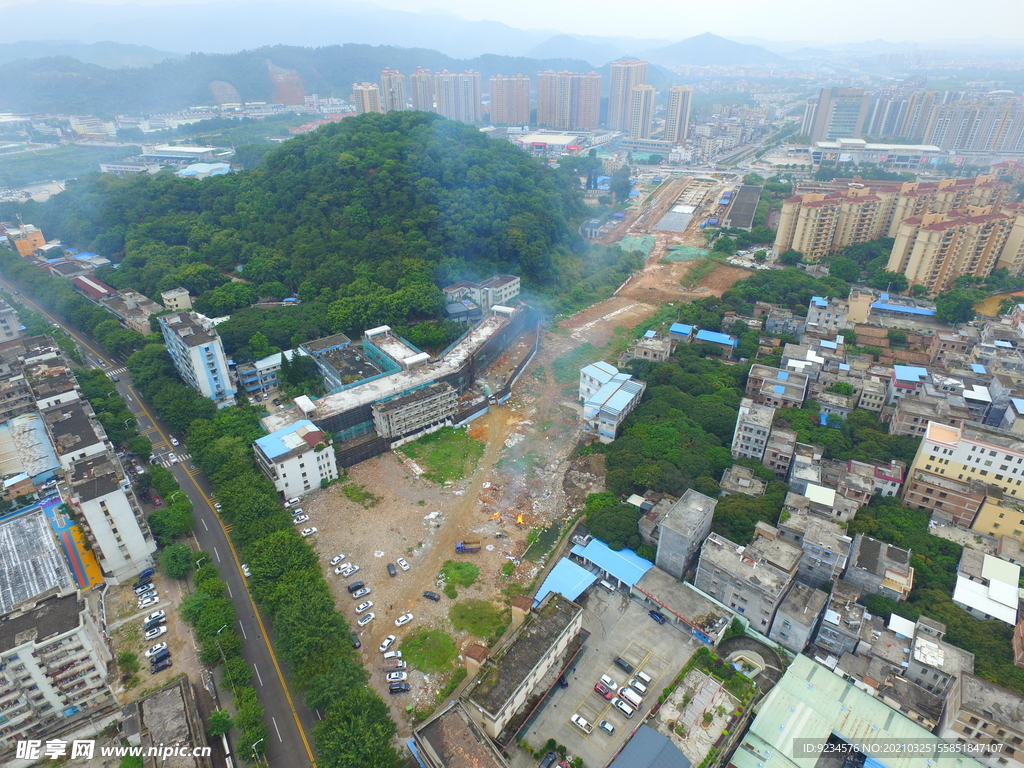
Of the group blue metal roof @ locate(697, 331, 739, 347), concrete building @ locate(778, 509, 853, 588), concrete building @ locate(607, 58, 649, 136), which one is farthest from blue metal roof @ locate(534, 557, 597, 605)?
concrete building @ locate(607, 58, 649, 136)

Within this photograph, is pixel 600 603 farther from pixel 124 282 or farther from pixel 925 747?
pixel 124 282

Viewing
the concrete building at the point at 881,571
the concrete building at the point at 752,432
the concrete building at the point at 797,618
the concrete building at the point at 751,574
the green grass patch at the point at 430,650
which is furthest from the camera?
the concrete building at the point at 752,432

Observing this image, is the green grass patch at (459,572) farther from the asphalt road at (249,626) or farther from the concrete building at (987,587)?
the concrete building at (987,587)

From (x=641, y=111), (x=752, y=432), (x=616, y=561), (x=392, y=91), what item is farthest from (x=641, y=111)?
(x=616, y=561)

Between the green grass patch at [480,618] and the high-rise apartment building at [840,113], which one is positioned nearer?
the green grass patch at [480,618]

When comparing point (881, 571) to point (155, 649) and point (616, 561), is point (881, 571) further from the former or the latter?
point (155, 649)

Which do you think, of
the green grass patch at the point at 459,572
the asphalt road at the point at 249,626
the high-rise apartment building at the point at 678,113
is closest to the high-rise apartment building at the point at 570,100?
the high-rise apartment building at the point at 678,113

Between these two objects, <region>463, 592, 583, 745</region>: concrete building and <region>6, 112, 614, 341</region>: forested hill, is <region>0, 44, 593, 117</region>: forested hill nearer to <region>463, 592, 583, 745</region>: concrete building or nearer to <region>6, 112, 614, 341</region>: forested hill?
<region>6, 112, 614, 341</region>: forested hill
